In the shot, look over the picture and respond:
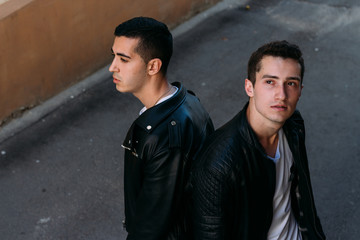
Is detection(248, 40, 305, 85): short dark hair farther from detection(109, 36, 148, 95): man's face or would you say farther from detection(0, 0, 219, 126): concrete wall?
detection(0, 0, 219, 126): concrete wall

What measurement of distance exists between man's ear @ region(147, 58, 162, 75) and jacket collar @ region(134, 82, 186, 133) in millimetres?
208

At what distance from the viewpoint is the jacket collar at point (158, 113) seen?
3229mm

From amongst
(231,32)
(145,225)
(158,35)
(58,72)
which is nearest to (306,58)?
(231,32)

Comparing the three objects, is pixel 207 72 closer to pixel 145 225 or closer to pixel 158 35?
pixel 158 35

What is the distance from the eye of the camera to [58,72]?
7020 mm

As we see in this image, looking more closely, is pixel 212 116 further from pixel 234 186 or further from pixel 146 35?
Result: pixel 234 186

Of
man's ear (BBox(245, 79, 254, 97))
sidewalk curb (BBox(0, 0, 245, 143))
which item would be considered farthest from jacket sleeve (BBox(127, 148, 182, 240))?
sidewalk curb (BBox(0, 0, 245, 143))

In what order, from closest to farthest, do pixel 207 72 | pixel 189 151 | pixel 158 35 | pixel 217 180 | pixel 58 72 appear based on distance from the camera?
pixel 217 180, pixel 189 151, pixel 158 35, pixel 58 72, pixel 207 72

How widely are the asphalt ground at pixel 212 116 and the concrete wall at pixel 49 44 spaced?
20 cm

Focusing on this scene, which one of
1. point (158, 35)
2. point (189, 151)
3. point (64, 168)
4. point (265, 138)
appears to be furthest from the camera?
point (64, 168)

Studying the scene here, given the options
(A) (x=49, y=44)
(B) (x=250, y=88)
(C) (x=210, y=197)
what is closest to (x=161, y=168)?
(C) (x=210, y=197)

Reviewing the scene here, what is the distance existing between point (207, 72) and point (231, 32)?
1.35 meters

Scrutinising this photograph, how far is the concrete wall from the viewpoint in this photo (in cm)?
625

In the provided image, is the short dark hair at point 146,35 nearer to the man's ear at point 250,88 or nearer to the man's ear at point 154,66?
the man's ear at point 154,66
